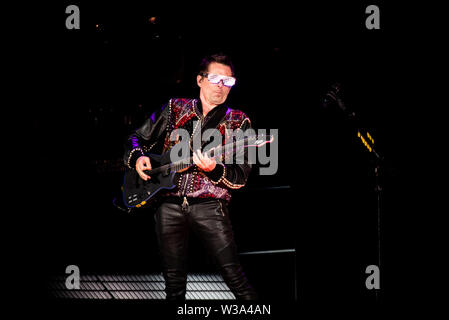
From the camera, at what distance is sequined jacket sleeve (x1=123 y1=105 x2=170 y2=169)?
153 inches

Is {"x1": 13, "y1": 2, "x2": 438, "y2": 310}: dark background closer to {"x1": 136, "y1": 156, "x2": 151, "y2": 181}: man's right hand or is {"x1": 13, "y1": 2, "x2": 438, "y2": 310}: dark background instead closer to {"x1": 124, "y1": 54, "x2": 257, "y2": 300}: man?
{"x1": 124, "y1": 54, "x2": 257, "y2": 300}: man

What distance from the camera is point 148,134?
12.8ft

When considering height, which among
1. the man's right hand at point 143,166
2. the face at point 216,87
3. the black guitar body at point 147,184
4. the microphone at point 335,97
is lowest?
the black guitar body at point 147,184

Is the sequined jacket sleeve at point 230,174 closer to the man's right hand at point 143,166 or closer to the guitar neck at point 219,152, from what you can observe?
the guitar neck at point 219,152

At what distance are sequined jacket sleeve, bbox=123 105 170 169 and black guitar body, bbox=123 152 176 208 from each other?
112 mm

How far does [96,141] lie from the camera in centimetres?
556

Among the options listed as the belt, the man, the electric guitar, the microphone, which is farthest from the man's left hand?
the microphone

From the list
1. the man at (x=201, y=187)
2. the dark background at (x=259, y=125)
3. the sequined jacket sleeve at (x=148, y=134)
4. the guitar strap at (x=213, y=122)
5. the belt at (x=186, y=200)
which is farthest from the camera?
the dark background at (x=259, y=125)

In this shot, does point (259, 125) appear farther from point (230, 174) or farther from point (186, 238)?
point (186, 238)

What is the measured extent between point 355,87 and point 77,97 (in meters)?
3.03

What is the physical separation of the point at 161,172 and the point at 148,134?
13.3 inches

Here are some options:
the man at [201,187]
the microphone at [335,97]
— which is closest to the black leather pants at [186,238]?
the man at [201,187]

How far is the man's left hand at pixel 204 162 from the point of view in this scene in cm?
333
